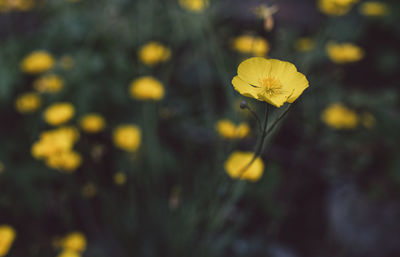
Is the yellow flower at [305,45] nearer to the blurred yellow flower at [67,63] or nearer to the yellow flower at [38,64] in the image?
the blurred yellow flower at [67,63]

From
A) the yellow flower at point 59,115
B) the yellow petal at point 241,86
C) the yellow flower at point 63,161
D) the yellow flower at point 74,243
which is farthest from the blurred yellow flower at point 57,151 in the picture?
the yellow petal at point 241,86

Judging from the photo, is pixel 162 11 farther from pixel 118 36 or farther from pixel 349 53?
pixel 349 53

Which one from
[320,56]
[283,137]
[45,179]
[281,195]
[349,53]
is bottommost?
[281,195]

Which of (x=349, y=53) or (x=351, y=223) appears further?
(x=349, y=53)

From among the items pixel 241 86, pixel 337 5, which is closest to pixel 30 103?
pixel 241 86

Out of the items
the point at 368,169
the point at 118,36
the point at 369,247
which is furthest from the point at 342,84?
→ the point at 118,36

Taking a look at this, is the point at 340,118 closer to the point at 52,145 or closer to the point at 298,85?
the point at 298,85
